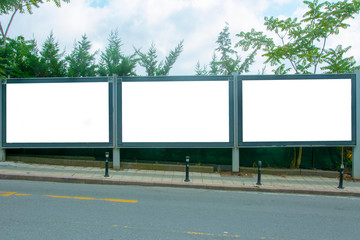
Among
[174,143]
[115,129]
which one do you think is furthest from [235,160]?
[115,129]

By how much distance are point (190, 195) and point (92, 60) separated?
1067cm

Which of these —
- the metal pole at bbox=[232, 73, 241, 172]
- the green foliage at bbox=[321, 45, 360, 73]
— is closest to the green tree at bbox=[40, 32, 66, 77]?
the metal pole at bbox=[232, 73, 241, 172]

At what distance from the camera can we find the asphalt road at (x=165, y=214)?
184 inches

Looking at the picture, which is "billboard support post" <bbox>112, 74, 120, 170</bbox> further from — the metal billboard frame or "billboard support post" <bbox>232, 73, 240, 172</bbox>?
"billboard support post" <bbox>232, 73, 240, 172</bbox>

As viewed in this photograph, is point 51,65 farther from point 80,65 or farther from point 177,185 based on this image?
point 177,185

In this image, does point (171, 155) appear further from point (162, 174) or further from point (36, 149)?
point (36, 149)

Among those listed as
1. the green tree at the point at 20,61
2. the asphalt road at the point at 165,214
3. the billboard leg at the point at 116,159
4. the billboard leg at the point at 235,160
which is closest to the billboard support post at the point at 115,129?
the billboard leg at the point at 116,159

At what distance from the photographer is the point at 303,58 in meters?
11.3

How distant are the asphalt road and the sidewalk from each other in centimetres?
39

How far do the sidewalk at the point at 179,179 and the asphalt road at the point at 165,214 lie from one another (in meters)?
0.39

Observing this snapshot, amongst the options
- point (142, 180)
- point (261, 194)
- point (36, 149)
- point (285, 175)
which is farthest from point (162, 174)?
point (36, 149)

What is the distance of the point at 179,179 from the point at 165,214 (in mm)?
3425

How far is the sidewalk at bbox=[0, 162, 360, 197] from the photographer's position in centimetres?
830

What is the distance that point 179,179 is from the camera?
29.9ft
